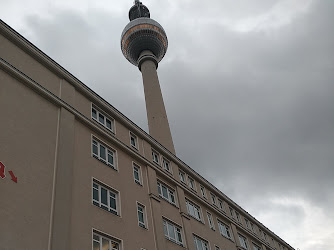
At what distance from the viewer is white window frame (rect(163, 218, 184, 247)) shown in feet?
78.1

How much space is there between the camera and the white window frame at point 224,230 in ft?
105

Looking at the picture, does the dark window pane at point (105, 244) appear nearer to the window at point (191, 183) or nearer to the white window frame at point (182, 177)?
the white window frame at point (182, 177)

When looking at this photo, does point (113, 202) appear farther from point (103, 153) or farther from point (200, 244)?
point (200, 244)

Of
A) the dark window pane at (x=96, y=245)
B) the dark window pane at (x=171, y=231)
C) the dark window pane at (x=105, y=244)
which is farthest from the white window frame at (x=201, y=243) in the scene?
the dark window pane at (x=96, y=245)

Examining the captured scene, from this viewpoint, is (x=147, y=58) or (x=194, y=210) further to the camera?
(x=147, y=58)

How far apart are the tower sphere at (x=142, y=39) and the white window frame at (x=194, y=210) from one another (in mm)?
34877

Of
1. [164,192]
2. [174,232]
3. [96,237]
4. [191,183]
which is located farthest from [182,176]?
[96,237]

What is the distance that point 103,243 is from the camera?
17609 mm

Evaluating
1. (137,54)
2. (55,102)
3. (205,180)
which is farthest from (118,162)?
(137,54)

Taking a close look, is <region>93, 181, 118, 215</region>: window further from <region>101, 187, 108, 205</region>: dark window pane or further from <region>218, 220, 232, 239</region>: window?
<region>218, 220, 232, 239</region>: window

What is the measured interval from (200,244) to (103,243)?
1161 cm

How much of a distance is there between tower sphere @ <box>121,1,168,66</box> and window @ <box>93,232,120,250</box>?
148 ft

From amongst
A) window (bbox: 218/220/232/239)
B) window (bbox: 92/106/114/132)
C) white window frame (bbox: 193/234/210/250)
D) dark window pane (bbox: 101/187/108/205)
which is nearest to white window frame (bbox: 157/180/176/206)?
white window frame (bbox: 193/234/210/250)

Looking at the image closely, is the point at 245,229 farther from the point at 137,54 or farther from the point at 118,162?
the point at 137,54
